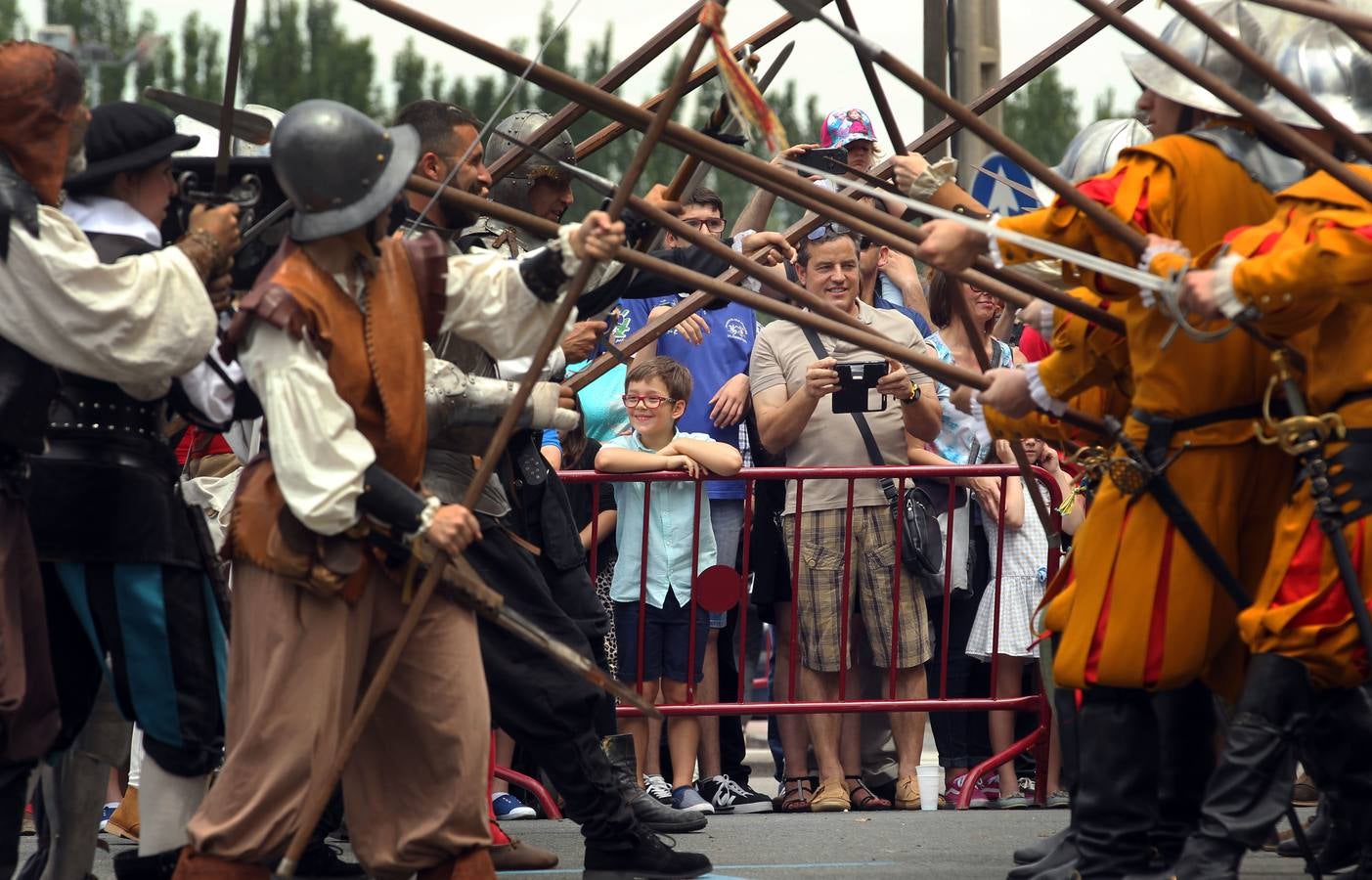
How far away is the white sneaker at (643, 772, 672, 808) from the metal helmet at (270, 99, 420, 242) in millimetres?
3078

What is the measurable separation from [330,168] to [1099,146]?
260 cm

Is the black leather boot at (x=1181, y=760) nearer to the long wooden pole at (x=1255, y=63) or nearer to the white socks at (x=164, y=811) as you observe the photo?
the long wooden pole at (x=1255, y=63)

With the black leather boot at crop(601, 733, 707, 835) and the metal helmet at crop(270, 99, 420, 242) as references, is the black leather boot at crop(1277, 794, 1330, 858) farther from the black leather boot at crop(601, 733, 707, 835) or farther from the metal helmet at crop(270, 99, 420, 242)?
the metal helmet at crop(270, 99, 420, 242)

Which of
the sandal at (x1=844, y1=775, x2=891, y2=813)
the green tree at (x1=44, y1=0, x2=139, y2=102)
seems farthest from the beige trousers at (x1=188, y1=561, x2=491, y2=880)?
the green tree at (x1=44, y1=0, x2=139, y2=102)

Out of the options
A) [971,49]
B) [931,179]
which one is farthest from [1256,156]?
[971,49]

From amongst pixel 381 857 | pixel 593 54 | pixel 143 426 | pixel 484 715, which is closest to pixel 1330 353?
pixel 484 715

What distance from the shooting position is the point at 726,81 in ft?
15.1

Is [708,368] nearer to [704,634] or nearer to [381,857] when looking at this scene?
[704,634]

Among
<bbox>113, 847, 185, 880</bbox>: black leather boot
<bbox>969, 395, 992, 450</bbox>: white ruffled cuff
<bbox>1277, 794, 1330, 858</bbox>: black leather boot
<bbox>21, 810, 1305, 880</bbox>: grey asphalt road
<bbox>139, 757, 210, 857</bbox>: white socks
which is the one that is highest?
<bbox>969, 395, 992, 450</bbox>: white ruffled cuff

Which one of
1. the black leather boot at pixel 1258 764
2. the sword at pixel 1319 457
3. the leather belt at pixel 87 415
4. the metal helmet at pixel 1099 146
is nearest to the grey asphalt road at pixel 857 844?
the black leather boot at pixel 1258 764

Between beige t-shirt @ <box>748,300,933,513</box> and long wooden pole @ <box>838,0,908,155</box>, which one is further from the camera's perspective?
beige t-shirt @ <box>748,300,933,513</box>

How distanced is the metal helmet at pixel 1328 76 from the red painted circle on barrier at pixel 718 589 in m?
3.06

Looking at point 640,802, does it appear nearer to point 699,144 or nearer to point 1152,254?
point 699,144

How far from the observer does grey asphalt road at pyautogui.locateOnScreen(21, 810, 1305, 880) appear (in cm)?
574
